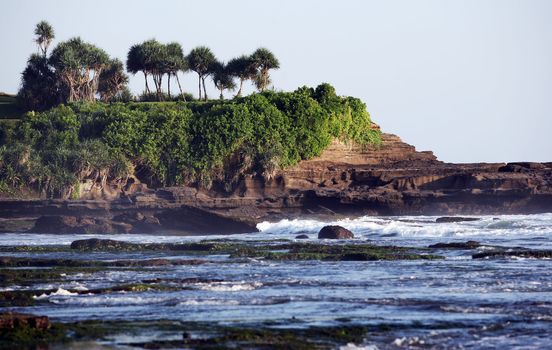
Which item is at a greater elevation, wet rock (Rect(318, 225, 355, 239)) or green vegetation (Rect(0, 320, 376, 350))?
wet rock (Rect(318, 225, 355, 239))

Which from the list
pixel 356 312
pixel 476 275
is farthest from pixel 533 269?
pixel 356 312

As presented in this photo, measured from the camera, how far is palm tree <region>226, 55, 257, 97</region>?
85.4 m

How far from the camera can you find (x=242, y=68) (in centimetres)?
8594

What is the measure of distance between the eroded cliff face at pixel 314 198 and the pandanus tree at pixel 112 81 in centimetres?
1525

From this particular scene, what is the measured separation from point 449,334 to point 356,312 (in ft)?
11.1

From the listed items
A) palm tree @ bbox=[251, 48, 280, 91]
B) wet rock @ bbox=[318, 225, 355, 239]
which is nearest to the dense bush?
palm tree @ bbox=[251, 48, 280, 91]

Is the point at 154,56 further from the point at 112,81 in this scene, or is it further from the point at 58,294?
the point at 58,294

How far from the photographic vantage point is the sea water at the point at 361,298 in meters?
22.0

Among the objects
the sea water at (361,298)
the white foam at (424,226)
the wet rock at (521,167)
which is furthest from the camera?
the wet rock at (521,167)

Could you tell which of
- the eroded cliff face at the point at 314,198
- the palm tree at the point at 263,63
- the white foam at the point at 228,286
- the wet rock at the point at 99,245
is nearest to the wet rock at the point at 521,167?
the eroded cliff face at the point at 314,198

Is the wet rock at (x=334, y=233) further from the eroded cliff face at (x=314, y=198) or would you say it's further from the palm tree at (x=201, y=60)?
the palm tree at (x=201, y=60)

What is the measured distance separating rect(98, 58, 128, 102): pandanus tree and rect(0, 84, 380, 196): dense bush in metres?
8.96

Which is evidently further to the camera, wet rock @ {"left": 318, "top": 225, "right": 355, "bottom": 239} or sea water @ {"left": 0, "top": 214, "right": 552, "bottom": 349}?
wet rock @ {"left": 318, "top": 225, "right": 355, "bottom": 239}

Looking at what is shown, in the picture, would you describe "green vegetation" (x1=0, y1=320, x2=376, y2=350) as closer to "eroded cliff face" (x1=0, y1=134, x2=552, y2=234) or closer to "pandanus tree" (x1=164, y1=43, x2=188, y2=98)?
"eroded cliff face" (x1=0, y1=134, x2=552, y2=234)
